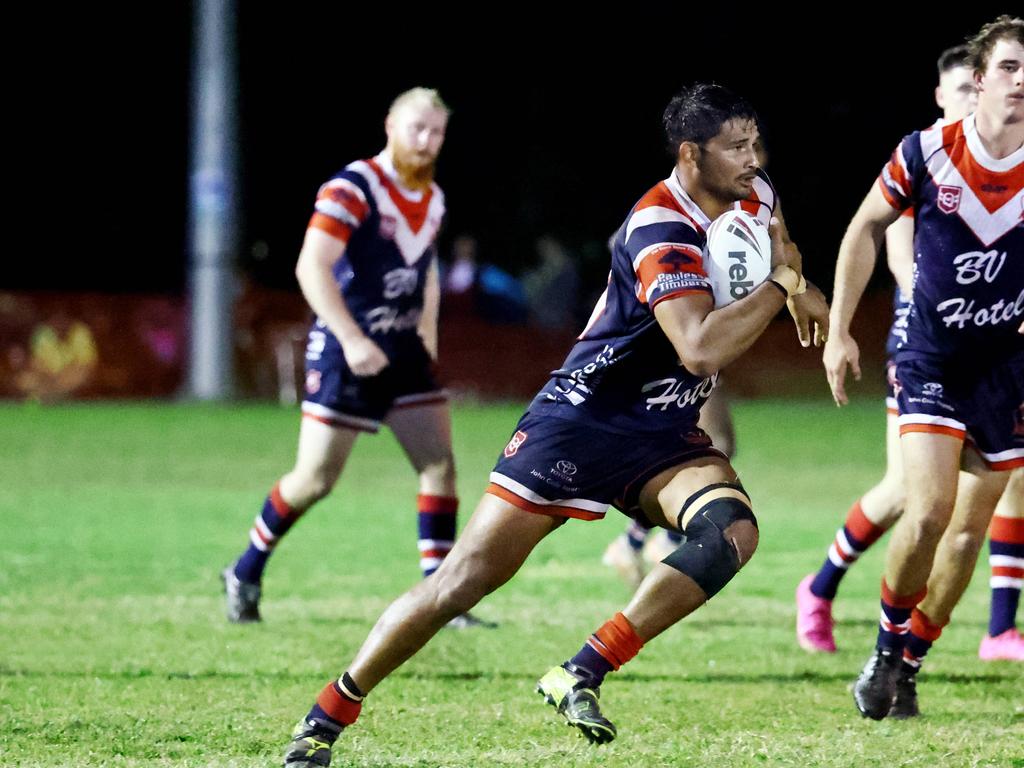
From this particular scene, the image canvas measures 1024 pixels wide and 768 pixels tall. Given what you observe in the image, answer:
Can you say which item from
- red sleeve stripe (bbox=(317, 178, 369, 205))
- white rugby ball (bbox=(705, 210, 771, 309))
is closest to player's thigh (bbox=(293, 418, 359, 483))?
red sleeve stripe (bbox=(317, 178, 369, 205))

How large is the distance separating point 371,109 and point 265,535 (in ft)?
88.0

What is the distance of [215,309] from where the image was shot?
2220 cm

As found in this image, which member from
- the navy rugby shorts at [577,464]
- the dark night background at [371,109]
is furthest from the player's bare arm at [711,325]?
the dark night background at [371,109]

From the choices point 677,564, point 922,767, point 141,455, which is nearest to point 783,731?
point 922,767

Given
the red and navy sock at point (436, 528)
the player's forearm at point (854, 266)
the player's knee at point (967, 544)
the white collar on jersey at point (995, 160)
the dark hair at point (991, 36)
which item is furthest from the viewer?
the red and navy sock at point (436, 528)

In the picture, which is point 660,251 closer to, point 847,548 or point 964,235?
point 964,235

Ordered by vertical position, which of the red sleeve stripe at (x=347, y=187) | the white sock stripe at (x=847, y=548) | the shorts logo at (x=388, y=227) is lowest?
the white sock stripe at (x=847, y=548)

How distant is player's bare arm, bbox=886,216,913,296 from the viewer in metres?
6.54

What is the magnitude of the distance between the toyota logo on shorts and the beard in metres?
2.77

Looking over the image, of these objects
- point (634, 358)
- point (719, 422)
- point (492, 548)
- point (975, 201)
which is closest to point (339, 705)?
point (492, 548)

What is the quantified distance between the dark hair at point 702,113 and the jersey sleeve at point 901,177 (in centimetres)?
87

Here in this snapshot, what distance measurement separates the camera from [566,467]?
16.4ft

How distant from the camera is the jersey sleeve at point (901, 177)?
18.9 feet

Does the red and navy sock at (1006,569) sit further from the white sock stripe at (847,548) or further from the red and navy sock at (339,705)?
the red and navy sock at (339,705)
